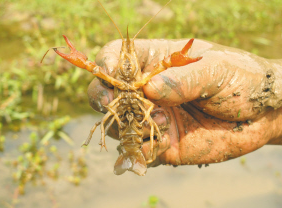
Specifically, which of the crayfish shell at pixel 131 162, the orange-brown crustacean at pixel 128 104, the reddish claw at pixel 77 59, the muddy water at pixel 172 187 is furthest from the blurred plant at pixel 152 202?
the reddish claw at pixel 77 59

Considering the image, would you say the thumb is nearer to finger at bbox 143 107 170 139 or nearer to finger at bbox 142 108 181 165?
finger at bbox 143 107 170 139

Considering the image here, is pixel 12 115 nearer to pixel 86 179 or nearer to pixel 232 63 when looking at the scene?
pixel 86 179

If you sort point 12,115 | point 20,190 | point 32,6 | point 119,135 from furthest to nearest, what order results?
point 32,6, point 12,115, point 20,190, point 119,135

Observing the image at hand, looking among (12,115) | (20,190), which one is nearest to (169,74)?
(20,190)

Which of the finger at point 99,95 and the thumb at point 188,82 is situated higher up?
the thumb at point 188,82

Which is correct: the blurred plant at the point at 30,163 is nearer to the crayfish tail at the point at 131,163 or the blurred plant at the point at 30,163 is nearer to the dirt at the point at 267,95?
the crayfish tail at the point at 131,163

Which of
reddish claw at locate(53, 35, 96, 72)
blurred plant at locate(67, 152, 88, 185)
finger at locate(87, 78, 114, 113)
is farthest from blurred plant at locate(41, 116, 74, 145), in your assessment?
reddish claw at locate(53, 35, 96, 72)

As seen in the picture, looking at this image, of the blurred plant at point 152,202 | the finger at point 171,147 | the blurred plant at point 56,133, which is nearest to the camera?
the finger at point 171,147
